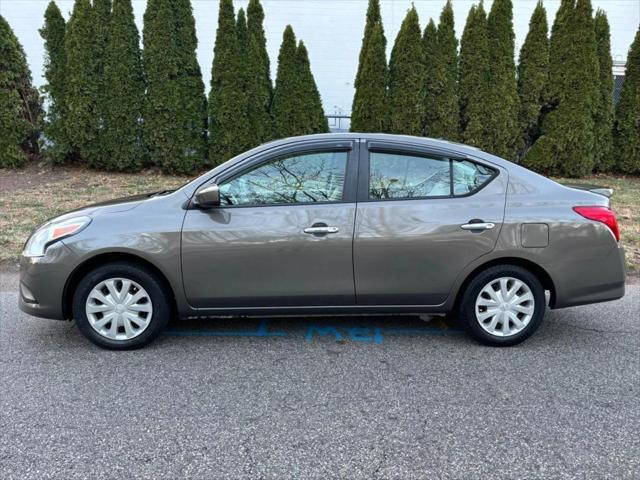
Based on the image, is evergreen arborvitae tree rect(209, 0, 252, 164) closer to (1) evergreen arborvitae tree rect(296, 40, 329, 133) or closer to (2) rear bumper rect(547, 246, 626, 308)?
(1) evergreen arborvitae tree rect(296, 40, 329, 133)

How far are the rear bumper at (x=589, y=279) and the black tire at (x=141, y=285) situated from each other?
2.85m

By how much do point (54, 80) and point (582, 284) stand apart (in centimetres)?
1032

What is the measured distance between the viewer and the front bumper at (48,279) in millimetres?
3631

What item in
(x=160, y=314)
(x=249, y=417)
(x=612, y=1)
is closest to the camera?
(x=249, y=417)

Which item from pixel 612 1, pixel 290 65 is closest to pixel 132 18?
pixel 290 65

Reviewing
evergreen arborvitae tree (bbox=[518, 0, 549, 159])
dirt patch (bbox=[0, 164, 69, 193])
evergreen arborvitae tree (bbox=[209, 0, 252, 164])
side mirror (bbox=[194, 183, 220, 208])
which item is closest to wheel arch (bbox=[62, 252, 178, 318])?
side mirror (bbox=[194, 183, 220, 208])

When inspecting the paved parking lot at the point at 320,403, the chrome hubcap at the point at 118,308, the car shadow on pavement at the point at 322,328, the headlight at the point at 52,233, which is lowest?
the paved parking lot at the point at 320,403

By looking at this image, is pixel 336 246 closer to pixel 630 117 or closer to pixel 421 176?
pixel 421 176

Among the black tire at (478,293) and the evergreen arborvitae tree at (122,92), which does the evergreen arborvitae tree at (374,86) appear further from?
the black tire at (478,293)

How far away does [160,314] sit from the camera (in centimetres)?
374

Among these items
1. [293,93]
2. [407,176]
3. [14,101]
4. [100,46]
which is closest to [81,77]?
[100,46]

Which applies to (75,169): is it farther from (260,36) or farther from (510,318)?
(510,318)

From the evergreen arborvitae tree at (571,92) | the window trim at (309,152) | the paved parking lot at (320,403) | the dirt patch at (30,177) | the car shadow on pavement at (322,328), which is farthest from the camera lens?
the evergreen arborvitae tree at (571,92)

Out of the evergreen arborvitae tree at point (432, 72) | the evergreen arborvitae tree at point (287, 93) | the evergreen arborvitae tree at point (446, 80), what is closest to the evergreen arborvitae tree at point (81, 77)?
the evergreen arborvitae tree at point (287, 93)
